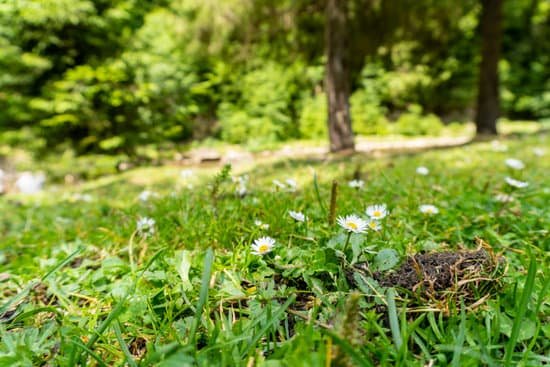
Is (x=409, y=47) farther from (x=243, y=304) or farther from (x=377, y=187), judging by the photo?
(x=243, y=304)

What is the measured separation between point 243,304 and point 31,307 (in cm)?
51

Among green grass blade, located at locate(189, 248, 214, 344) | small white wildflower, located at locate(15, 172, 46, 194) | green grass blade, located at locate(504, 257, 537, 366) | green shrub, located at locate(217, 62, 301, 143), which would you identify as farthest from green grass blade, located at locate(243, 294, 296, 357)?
green shrub, located at locate(217, 62, 301, 143)

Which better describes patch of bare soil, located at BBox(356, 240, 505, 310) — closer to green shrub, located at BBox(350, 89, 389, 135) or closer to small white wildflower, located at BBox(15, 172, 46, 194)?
small white wildflower, located at BBox(15, 172, 46, 194)

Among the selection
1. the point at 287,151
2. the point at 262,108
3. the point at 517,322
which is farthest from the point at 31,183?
the point at 517,322

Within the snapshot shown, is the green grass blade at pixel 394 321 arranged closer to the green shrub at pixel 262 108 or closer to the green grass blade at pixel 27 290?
the green grass blade at pixel 27 290

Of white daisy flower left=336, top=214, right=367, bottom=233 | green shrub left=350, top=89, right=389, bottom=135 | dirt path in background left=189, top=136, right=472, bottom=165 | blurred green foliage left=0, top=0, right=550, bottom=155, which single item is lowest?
dirt path in background left=189, top=136, right=472, bottom=165

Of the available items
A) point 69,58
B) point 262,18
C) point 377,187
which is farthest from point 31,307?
point 69,58

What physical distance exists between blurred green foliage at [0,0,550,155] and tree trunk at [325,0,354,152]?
80 centimetres

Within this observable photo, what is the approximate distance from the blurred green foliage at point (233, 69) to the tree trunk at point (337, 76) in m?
0.80

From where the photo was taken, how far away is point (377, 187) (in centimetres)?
183

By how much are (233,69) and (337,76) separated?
16.1ft

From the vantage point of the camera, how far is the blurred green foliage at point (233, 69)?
5.93 metres

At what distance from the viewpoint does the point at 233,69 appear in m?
8.92

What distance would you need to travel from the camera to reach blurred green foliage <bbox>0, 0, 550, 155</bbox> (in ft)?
19.5
